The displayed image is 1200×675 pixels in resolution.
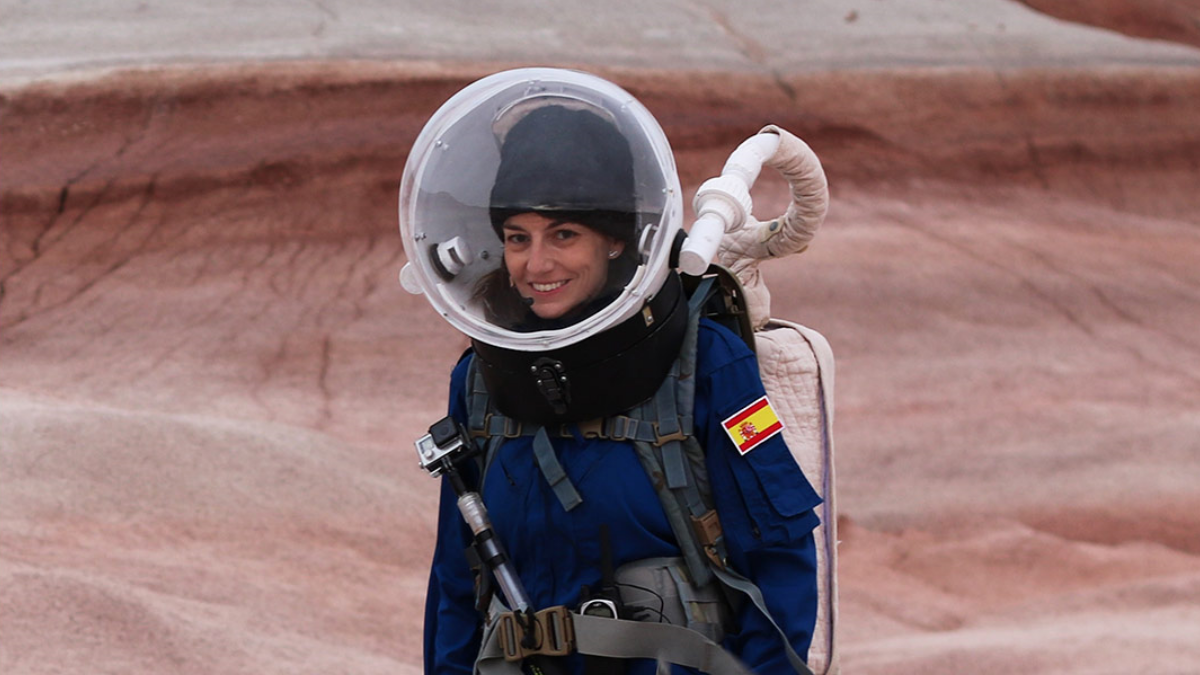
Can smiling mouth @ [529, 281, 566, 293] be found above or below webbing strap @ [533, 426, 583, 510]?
above

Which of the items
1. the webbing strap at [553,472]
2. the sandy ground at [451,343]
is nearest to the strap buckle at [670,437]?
the webbing strap at [553,472]

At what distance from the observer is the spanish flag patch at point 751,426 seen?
5.46 ft

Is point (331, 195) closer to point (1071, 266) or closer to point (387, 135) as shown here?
point (387, 135)

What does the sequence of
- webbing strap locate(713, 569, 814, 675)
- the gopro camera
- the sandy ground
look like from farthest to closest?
1. the sandy ground
2. the gopro camera
3. webbing strap locate(713, 569, 814, 675)

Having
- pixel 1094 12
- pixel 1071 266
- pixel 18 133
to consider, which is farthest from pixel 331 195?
pixel 1094 12

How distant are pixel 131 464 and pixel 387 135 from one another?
3.07 m

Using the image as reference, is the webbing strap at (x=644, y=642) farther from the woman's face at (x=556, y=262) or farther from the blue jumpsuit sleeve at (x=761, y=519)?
the woman's face at (x=556, y=262)

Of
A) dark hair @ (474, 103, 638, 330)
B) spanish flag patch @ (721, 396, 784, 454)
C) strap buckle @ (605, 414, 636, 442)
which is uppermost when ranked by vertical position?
dark hair @ (474, 103, 638, 330)

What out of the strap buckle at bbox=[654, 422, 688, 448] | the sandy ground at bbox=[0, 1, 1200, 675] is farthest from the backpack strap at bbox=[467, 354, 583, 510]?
the sandy ground at bbox=[0, 1, 1200, 675]

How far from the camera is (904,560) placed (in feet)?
17.1

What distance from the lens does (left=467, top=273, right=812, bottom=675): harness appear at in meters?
1.66

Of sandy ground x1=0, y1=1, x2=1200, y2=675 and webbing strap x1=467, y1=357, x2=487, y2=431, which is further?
sandy ground x1=0, y1=1, x2=1200, y2=675

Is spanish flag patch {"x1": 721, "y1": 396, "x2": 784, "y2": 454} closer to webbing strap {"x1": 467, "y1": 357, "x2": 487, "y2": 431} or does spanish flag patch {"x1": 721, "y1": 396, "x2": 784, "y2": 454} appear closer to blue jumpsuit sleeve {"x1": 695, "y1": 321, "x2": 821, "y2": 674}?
blue jumpsuit sleeve {"x1": 695, "y1": 321, "x2": 821, "y2": 674}

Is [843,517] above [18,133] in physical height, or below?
below
